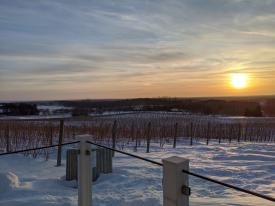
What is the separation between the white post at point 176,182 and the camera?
2307 mm

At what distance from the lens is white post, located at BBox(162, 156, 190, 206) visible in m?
2.31

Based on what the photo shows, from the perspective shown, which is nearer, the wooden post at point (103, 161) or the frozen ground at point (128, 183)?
the frozen ground at point (128, 183)

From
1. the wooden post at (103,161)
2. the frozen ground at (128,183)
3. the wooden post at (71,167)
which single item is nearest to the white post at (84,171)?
the frozen ground at (128,183)

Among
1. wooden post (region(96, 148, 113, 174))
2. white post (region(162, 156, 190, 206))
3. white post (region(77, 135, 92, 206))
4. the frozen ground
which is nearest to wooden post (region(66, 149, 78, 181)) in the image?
the frozen ground

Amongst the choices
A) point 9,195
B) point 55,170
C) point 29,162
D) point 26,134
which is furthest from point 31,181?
point 26,134

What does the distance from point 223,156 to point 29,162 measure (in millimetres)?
6763

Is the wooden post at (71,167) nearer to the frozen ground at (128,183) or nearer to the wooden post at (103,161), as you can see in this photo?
the frozen ground at (128,183)

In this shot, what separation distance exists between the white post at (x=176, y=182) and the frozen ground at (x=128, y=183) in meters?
3.77

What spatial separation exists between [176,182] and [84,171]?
2.01 meters

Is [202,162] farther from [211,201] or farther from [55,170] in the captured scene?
[211,201]

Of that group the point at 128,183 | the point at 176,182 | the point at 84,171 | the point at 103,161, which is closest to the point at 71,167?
the point at 103,161

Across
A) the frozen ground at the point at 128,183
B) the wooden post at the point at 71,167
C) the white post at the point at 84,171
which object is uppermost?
the white post at the point at 84,171

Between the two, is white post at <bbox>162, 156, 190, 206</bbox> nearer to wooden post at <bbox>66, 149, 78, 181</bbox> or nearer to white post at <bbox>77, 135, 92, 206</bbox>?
white post at <bbox>77, 135, 92, 206</bbox>

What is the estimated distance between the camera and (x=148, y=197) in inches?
253
